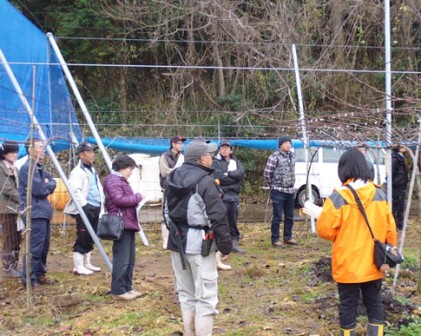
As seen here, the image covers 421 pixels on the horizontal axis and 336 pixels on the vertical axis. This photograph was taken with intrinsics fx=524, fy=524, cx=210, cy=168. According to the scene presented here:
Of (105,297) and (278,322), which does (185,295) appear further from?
(105,297)

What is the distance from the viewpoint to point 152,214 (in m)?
10.7

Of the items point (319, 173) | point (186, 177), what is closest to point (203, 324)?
point (186, 177)

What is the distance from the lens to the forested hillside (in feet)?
52.9

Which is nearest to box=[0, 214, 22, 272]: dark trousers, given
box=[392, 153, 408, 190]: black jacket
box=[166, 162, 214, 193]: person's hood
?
box=[166, 162, 214, 193]: person's hood

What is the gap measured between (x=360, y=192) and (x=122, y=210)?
2706 mm

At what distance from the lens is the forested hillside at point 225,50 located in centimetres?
1612

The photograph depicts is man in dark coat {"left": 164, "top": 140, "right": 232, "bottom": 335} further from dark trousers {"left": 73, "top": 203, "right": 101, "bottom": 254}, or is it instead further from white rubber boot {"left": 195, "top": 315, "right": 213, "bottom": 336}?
dark trousers {"left": 73, "top": 203, "right": 101, "bottom": 254}

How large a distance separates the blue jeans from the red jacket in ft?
10.7

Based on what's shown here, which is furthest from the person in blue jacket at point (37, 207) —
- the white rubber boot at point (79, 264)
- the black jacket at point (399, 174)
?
the black jacket at point (399, 174)

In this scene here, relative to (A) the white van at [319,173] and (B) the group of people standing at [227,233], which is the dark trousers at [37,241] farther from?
(A) the white van at [319,173]

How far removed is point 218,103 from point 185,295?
44.3 ft

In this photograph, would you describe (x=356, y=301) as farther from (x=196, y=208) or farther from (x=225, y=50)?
(x=225, y=50)

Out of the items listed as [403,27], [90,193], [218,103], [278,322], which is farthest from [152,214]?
[403,27]

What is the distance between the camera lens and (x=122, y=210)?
5.61 meters
